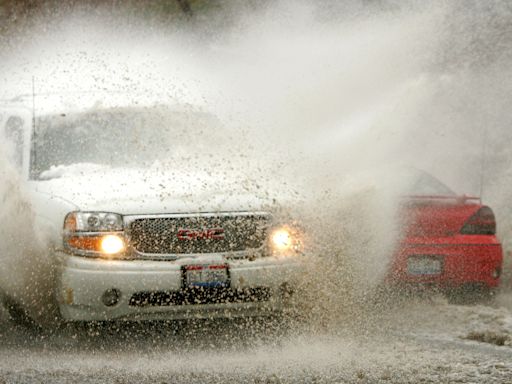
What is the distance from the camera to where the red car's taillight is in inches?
330

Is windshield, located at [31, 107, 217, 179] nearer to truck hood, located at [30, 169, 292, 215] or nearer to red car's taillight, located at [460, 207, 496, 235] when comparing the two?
truck hood, located at [30, 169, 292, 215]

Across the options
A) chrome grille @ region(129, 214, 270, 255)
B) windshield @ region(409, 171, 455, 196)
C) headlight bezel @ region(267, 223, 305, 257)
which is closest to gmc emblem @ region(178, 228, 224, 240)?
chrome grille @ region(129, 214, 270, 255)

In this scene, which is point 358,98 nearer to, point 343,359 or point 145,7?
point 343,359

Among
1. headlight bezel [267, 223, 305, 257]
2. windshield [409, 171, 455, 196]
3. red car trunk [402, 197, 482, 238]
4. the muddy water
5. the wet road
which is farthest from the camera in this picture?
windshield [409, 171, 455, 196]

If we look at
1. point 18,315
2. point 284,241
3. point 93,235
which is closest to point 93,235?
point 93,235

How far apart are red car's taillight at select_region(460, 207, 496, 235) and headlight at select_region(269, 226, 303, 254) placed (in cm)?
240

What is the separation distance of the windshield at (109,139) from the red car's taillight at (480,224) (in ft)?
7.33

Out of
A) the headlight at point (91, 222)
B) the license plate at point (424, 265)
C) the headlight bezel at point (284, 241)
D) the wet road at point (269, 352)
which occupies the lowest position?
the wet road at point (269, 352)

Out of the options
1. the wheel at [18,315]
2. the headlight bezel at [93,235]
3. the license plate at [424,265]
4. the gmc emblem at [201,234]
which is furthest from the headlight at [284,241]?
the license plate at [424,265]

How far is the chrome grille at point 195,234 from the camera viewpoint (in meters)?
6.22

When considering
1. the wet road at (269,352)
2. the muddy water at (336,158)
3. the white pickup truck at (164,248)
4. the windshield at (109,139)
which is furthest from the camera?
the windshield at (109,139)

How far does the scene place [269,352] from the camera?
20.6 feet

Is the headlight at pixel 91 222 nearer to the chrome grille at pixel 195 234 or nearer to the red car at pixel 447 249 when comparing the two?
the chrome grille at pixel 195 234

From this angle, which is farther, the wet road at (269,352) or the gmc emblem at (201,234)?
the gmc emblem at (201,234)
